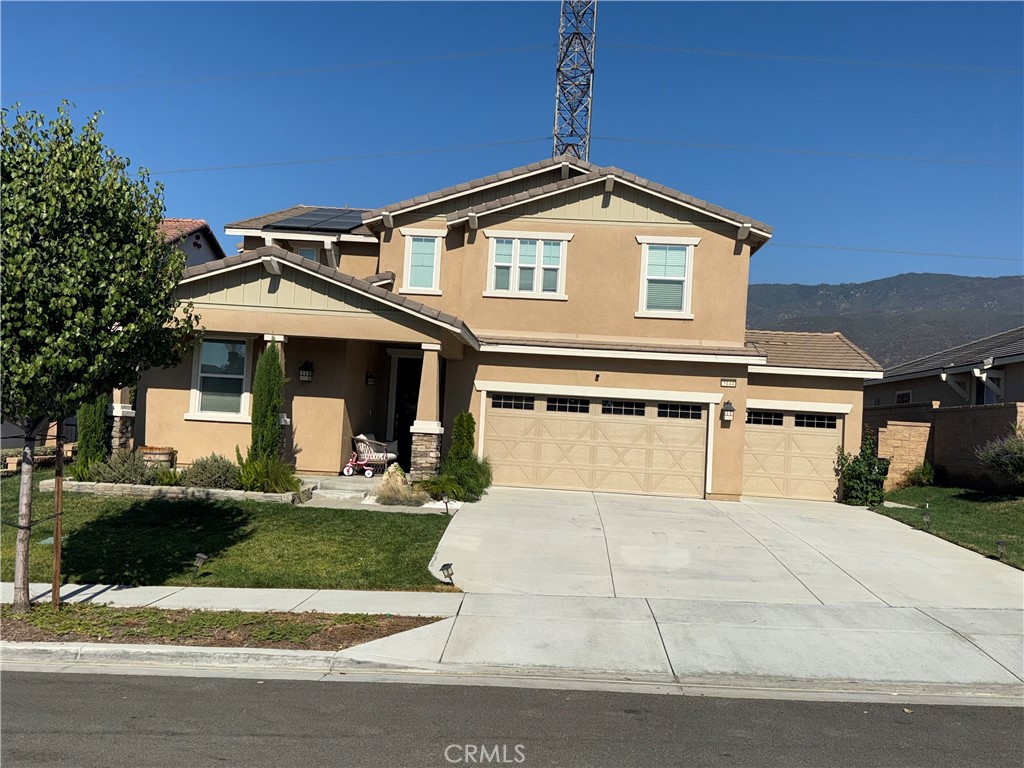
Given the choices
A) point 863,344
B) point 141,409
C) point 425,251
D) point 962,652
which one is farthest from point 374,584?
point 863,344

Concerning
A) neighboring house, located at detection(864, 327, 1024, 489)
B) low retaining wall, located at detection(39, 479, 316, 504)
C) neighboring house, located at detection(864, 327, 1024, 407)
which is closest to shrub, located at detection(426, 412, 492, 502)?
low retaining wall, located at detection(39, 479, 316, 504)

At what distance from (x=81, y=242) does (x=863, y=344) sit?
105 m

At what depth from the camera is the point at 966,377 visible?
2369 centimetres

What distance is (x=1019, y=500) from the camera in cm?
1658

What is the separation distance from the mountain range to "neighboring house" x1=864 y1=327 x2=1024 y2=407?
79640 millimetres

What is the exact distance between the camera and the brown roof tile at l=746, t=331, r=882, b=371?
696 inches

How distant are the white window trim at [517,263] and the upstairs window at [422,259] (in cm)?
126

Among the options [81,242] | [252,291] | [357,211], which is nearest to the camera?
[81,242]

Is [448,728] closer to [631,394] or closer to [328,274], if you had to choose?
[328,274]

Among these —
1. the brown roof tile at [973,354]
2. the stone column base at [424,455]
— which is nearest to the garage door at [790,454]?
the brown roof tile at [973,354]

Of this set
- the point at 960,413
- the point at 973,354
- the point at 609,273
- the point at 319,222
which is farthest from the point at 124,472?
the point at 973,354

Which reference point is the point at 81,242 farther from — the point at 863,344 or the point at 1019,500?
the point at 863,344

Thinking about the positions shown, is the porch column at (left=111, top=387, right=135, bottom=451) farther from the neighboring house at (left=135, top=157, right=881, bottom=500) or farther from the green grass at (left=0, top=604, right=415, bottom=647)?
A: the green grass at (left=0, top=604, right=415, bottom=647)

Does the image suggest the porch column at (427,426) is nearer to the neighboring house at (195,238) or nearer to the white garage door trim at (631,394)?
the white garage door trim at (631,394)
